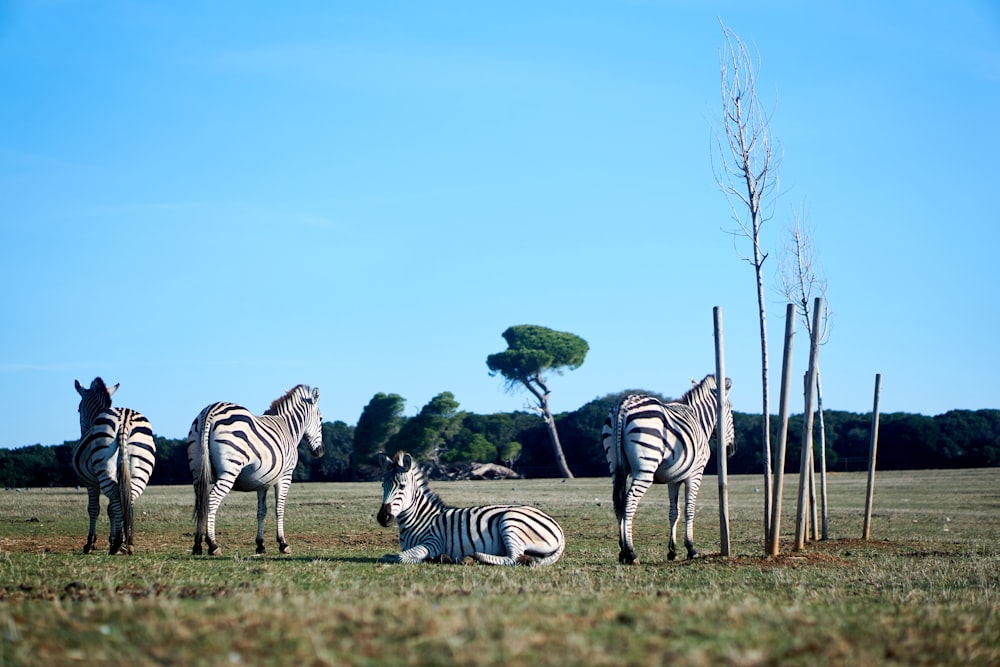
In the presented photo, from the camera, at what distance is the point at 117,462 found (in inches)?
611

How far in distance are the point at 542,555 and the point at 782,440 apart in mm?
4783

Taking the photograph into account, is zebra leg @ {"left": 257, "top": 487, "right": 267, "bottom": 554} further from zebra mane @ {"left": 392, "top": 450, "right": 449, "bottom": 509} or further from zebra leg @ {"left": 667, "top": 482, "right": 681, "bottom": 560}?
zebra leg @ {"left": 667, "top": 482, "right": 681, "bottom": 560}

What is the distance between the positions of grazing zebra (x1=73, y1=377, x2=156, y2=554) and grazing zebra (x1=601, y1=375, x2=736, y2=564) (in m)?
7.69

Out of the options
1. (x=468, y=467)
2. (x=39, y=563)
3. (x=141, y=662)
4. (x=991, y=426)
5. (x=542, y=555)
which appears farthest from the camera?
(x=468, y=467)

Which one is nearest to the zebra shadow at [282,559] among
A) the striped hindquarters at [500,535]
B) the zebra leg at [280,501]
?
the striped hindquarters at [500,535]

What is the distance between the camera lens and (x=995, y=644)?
6492mm

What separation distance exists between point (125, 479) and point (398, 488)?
468cm

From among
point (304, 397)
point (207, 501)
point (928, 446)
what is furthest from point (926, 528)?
point (928, 446)

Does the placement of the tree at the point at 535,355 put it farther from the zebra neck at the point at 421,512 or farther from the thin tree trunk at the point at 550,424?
the zebra neck at the point at 421,512

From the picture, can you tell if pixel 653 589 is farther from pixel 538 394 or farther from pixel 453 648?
pixel 538 394

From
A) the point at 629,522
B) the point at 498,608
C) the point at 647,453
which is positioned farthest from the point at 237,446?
the point at 498,608

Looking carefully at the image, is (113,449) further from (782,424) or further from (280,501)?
(782,424)

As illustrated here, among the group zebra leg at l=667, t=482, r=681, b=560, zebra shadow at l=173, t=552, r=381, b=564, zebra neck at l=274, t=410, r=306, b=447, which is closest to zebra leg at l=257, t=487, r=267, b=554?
zebra neck at l=274, t=410, r=306, b=447

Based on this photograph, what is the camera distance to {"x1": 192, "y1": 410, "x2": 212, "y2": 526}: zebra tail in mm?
15383
